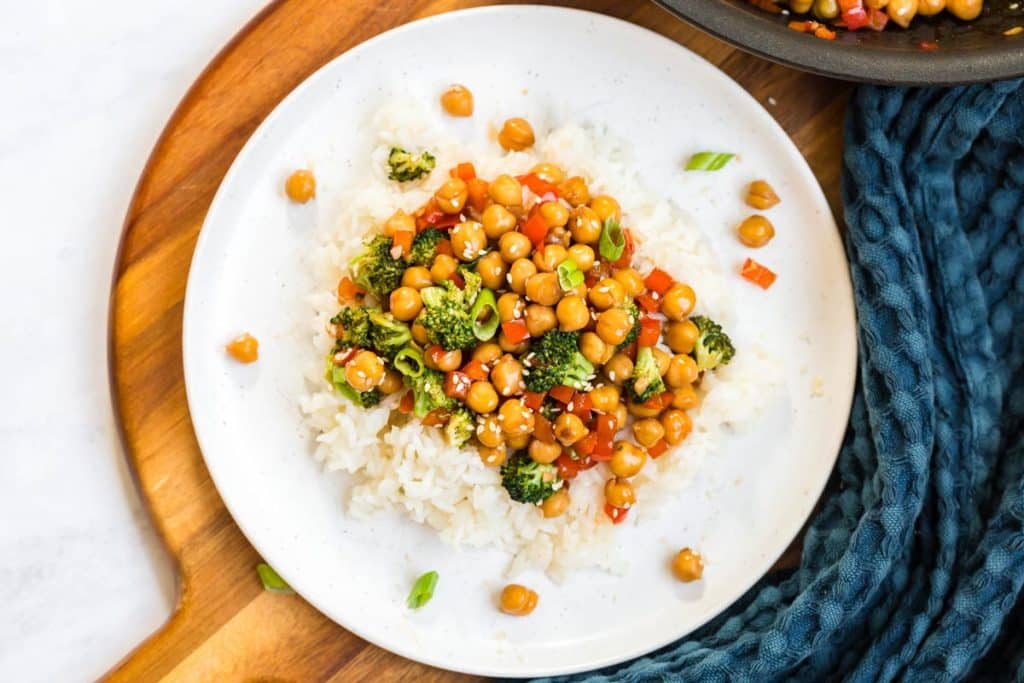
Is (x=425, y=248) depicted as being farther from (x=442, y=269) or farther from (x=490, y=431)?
(x=490, y=431)

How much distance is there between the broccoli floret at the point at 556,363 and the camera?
292cm

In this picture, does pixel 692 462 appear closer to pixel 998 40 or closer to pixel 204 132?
pixel 998 40

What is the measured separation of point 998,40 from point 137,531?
2878mm

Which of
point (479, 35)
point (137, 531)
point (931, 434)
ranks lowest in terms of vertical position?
point (931, 434)

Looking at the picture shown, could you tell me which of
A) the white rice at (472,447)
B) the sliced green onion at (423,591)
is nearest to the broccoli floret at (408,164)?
the white rice at (472,447)

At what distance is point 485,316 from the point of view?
2.96 meters

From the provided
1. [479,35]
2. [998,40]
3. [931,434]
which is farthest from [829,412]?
[479,35]

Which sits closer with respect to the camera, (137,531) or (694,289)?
(694,289)

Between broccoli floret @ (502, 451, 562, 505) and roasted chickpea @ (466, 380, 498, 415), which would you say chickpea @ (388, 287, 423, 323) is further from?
broccoli floret @ (502, 451, 562, 505)

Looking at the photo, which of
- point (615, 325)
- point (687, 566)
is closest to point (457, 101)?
point (615, 325)

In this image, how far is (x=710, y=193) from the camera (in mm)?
3193

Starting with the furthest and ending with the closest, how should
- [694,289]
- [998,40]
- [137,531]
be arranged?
[137,531] → [694,289] → [998,40]

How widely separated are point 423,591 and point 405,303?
840 millimetres

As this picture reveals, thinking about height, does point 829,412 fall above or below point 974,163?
below
